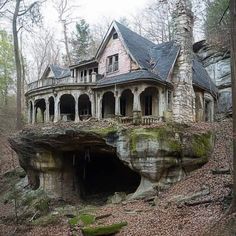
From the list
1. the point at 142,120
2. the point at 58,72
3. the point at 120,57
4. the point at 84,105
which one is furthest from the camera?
the point at 58,72

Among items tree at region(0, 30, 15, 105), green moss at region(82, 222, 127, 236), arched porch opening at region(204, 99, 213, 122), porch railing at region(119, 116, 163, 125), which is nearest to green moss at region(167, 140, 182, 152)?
porch railing at region(119, 116, 163, 125)

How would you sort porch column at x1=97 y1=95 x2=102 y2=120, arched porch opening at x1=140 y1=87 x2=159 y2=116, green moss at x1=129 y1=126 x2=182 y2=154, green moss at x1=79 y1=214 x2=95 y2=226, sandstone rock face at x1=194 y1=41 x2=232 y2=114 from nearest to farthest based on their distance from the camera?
1. green moss at x1=79 y1=214 x2=95 y2=226
2. green moss at x1=129 y1=126 x2=182 y2=154
3. arched porch opening at x1=140 y1=87 x2=159 y2=116
4. porch column at x1=97 y1=95 x2=102 y2=120
5. sandstone rock face at x1=194 y1=41 x2=232 y2=114

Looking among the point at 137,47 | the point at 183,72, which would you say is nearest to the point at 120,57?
the point at 137,47

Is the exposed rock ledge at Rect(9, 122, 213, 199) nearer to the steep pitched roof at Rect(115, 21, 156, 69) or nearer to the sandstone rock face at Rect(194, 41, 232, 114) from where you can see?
the steep pitched roof at Rect(115, 21, 156, 69)

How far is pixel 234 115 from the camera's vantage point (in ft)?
43.0

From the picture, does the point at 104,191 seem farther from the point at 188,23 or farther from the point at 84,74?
the point at 188,23

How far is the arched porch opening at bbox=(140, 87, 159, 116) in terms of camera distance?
2559 centimetres

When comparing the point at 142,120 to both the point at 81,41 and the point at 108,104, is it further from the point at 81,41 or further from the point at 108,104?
the point at 81,41

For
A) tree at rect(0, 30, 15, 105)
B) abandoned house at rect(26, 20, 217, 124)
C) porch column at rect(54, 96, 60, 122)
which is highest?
tree at rect(0, 30, 15, 105)

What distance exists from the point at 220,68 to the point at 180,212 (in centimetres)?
2337

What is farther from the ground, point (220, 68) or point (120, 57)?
point (220, 68)

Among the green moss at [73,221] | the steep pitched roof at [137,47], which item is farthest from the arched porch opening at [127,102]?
the green moss at [73,221]

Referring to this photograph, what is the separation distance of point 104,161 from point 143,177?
745cm

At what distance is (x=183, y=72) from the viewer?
2602cm
